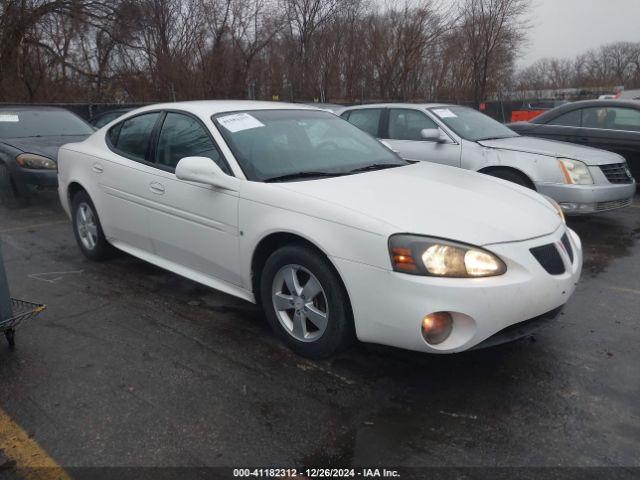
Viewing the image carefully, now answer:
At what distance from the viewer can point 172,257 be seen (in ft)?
13.4

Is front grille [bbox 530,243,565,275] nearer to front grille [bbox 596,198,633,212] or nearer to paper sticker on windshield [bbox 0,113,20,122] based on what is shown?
front grille [bbox 596,198,633,212]

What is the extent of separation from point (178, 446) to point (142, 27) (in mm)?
23495

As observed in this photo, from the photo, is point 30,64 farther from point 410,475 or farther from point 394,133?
point 410,475

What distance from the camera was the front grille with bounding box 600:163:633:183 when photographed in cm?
613

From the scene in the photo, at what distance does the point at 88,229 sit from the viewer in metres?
5.11

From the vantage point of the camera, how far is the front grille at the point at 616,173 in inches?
241

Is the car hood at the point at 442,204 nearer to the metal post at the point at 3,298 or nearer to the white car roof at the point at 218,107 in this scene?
the white car roof at the point at 218,107

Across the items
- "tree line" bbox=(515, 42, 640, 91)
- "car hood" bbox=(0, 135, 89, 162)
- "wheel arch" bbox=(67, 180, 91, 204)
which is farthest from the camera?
"tree line" bbox=(515, 42, 640, 91)

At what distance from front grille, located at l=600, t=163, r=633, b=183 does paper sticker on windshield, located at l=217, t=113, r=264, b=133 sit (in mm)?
4237

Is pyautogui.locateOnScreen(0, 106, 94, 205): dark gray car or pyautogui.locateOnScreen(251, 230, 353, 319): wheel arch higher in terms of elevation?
pyautogui.locateOnScreen(0, 106, 94, 205): dark gray car

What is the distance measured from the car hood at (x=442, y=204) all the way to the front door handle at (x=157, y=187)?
1.16 metres

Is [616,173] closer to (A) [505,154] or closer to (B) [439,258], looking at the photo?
(A) [505,154]

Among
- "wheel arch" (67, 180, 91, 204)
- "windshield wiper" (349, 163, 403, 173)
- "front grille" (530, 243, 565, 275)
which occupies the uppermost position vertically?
"windshield wiper" (349, 163, 403, 173)

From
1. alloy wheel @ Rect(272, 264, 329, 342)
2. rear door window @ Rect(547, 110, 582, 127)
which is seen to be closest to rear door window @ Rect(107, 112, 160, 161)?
alloy wheel @ Rect(272, 264, 329, 342)
